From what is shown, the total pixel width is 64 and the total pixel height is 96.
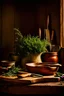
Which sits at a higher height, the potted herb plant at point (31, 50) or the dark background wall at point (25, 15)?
the dark background wall at point (25, 15)

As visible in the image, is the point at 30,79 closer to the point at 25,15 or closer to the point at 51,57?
the point at 51,57

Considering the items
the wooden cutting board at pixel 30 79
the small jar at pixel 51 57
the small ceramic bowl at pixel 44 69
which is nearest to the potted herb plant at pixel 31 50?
the small jar at pixel 51 57

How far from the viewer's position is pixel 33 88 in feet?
4.81

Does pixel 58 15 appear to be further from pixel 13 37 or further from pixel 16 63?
pixel 16 63

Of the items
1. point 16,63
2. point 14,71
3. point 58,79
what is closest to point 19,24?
point 16,63

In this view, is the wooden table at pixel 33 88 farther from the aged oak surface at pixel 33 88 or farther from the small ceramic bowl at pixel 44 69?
the small ceramic bowl at pixel 44 69

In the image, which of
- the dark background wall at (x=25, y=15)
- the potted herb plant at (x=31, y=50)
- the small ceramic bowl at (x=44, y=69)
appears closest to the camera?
the small ceramic bowl at (x=44, y=69)

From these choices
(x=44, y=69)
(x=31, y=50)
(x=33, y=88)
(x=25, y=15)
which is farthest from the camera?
(x=25, y=15)

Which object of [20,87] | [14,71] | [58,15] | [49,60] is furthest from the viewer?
[58,15]

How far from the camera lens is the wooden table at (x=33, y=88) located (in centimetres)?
146

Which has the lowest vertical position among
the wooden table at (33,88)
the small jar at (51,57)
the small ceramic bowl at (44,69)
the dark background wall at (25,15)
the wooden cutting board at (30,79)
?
the wooden table at (33,88)

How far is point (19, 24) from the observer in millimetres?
2484

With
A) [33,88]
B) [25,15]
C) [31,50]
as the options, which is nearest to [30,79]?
[33,88]

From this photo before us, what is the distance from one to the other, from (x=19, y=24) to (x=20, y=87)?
1.13m
